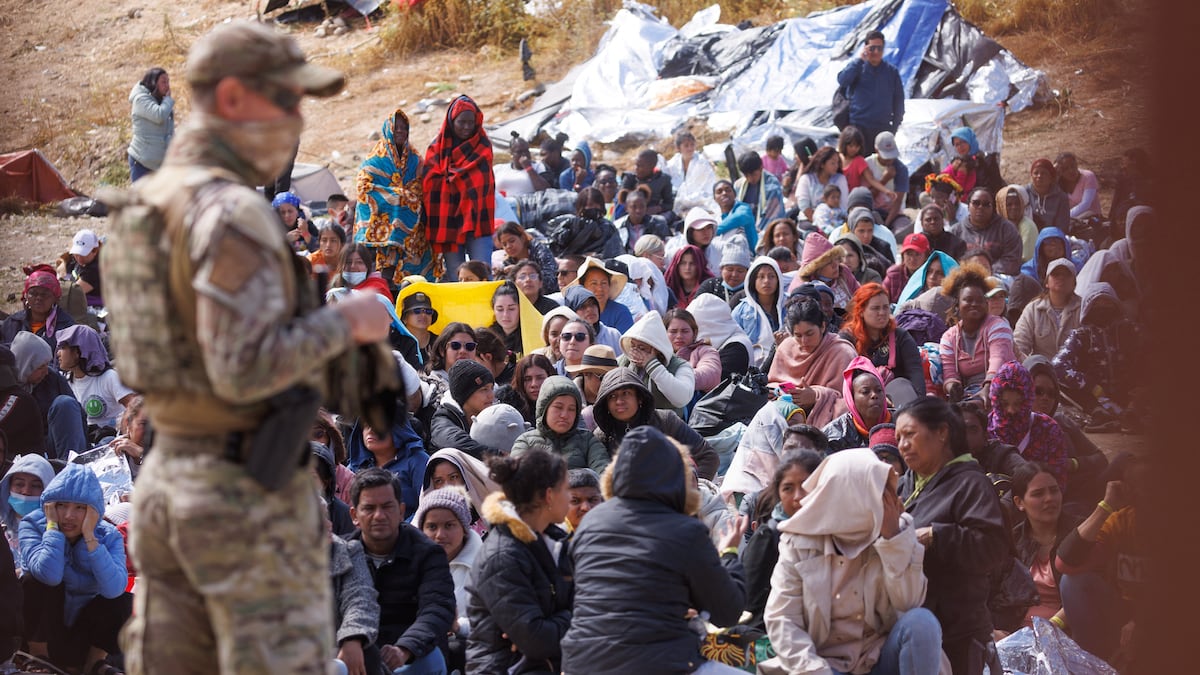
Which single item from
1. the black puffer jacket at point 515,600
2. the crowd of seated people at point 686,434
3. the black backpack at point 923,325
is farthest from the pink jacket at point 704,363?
the black puffer jacket at point 515,600

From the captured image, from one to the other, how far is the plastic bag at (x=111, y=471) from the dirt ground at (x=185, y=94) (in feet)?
20.8

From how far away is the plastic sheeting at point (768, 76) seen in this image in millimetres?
15570

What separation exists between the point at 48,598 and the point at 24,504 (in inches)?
30.1

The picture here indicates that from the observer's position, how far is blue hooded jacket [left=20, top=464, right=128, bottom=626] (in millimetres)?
5867

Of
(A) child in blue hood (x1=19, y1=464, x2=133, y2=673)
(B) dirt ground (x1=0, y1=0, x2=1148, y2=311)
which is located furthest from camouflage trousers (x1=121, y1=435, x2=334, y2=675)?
(B) dirt ground (x1=0, y1=0, x2=1148, y2=311)

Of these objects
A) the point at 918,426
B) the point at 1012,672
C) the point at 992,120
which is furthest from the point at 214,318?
the point at 992,120

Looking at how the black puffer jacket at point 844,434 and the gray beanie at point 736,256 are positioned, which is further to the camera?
the gray beanie at point 736,256

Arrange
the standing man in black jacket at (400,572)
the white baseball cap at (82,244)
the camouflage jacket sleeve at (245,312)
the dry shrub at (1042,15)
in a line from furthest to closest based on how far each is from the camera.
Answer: the dry shrub at (1042,15) < the white baseball cap at (82,244) < the standing man in black jacket at (400,572) < the camouflage jacket sleeve at (245,312)

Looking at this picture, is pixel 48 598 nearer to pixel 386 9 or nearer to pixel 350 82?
pixel 350 82

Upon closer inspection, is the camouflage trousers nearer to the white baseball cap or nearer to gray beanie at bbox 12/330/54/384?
gray beanie at bbox 12/330/54/384

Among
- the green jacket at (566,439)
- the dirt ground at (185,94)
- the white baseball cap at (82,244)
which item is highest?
the green jacket at (566,439)

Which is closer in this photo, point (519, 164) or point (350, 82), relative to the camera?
point (519, 164)

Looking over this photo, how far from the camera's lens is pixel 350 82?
71.7ft

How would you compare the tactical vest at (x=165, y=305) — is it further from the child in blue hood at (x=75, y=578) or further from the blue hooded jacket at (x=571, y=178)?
the blue hooded jacket at (x=571, y=178)
